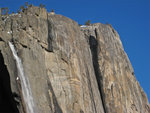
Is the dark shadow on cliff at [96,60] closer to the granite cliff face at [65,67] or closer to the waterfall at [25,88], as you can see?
the granite cliff face at [65,67]

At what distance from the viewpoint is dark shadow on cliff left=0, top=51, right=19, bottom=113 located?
2767 centimetres

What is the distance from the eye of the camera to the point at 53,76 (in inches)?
1252

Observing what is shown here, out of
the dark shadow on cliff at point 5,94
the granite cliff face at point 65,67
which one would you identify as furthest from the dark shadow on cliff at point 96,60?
the dark shadow on cliff at point 5,94

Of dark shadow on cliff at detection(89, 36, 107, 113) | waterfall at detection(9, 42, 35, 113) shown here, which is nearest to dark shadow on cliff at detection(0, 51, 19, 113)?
waterfall at detection(9, 42, 35, 113)

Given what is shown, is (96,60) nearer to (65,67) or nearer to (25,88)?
(65,67)

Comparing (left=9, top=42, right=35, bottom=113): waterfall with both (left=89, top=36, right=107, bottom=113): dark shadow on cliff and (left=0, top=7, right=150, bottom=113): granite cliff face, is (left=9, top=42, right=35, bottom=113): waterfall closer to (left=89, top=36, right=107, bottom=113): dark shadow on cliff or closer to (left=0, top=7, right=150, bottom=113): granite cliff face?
(left=0, top=7, right=150, bottom=113): granite cliff face

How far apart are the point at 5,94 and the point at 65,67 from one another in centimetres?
554

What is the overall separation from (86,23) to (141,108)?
9468 millimetres

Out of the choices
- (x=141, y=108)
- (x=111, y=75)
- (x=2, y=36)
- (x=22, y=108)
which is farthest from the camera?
(x=141, y=108)

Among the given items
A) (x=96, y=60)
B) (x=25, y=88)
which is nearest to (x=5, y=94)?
(x=25, y=88)

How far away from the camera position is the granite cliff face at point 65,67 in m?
28.6

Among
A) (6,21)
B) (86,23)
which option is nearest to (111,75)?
(86,23)

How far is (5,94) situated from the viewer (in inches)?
1160

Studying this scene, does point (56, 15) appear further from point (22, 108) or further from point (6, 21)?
point (22, 108)
